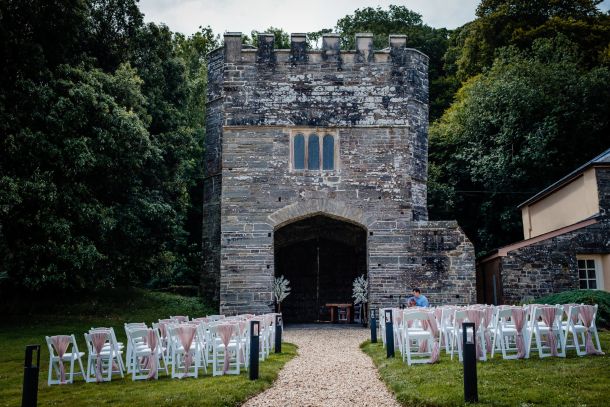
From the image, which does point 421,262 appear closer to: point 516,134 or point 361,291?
point 361,291

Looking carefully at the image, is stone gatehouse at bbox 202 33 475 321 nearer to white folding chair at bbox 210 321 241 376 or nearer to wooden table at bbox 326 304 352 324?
wooden table at bbox 326 304 352 324

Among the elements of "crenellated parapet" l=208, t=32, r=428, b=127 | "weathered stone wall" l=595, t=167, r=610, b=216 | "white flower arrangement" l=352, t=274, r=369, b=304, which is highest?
"crenellated parapet" l=208, t=32, r=428, b=127

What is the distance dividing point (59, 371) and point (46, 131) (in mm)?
8928

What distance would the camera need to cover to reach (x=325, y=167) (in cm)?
1873

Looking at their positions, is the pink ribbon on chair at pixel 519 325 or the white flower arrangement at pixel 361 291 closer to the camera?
the pink ribbon on chair at pixel 519 325

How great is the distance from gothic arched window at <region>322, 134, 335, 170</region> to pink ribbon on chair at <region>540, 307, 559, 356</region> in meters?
9.75

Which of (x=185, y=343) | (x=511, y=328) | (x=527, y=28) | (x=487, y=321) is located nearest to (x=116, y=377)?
(x=185, y=343)

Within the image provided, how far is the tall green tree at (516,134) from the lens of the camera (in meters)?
26.4

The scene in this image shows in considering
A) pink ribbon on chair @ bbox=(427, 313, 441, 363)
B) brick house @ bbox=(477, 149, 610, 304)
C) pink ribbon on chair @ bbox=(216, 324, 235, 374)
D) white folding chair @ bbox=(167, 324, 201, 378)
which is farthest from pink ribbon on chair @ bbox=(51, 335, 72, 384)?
brick house @ bbox=(477, 149, 610, 304)

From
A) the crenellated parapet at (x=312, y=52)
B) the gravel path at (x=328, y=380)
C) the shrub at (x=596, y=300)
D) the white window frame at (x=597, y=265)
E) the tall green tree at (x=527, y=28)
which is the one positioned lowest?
the gravel path at (x=328, y=380)

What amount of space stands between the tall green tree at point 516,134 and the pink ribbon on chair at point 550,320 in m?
17.6

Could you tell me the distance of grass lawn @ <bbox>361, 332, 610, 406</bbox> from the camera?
6.96 m

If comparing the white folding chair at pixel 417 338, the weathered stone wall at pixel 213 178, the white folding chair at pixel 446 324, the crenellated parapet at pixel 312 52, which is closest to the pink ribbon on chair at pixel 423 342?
the white folding chair at pixel 417 338

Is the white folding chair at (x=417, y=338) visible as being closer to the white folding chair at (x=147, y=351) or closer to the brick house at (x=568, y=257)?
the white folding chair at (x=147, y=351)
